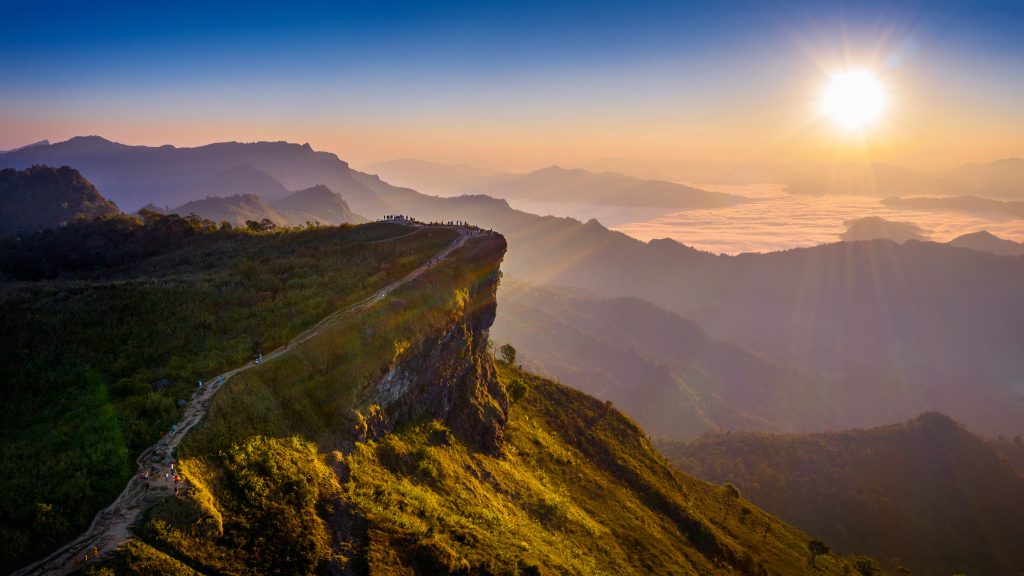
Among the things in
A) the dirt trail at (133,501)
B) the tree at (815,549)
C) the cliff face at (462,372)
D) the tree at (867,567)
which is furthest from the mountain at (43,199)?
the tree at (867,567)

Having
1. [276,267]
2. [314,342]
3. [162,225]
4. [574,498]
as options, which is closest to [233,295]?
[276,267]

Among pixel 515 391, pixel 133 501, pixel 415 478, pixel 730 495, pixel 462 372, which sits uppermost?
pixel 133 501

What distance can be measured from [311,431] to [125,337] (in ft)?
63.6

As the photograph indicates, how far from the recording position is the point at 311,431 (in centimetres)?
3297

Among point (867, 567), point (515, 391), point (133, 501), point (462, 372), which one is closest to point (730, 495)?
point (867, 567)

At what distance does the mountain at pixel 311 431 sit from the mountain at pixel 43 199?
127517mm

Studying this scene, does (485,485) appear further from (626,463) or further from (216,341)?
(626,463)

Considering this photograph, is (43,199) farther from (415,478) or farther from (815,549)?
(815,549)

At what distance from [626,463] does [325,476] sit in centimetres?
6236

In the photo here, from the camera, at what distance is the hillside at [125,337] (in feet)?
74.1

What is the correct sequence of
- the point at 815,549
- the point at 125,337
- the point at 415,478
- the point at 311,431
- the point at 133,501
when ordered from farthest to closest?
the point at 815,549
the point at 415,478
the point at 125,337
the point at 311,431
the point at 133,501

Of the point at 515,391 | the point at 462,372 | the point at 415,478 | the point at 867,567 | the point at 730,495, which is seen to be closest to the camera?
the point at 415,478

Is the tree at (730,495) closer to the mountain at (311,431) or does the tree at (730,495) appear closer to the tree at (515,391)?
the mountain at (311,431)

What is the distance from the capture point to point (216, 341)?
126 feet
